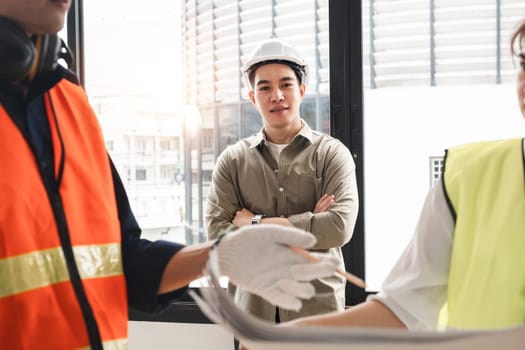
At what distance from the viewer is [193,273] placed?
3.66 feet

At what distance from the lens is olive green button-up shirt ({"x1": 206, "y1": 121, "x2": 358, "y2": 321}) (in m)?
2.29

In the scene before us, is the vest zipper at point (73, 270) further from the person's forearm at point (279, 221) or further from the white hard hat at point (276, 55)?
the white hard hat at point (276, 55)

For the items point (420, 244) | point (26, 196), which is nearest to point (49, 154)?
point (26, 196)

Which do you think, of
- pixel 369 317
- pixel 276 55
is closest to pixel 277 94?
pixel 276 55

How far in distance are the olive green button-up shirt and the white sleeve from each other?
47.9 inches

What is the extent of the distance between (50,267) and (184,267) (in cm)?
26

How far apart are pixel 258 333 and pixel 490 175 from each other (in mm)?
537

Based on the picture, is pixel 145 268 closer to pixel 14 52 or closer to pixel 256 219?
pixel 14 52

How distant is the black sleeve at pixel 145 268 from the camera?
1142 millimetres

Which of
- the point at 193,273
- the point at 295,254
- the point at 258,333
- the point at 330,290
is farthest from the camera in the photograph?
the point at 330,290

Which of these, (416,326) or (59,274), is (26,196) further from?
(416,326)

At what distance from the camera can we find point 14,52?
3.08ft

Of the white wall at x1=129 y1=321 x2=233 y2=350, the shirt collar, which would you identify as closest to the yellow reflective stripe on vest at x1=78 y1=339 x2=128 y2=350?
the shirt collar

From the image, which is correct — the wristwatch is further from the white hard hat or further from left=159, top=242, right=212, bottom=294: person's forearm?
left=159, top=242, right=212, bottom=294: person's forearm
